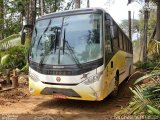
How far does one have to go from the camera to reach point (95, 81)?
26.5 ft

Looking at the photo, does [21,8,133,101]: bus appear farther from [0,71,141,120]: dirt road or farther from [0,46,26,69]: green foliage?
[0,46,26,69]: green foliage

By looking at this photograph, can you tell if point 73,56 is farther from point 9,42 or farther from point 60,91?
point 9,42

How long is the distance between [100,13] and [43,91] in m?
2.76

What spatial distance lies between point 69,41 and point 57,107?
2.04m

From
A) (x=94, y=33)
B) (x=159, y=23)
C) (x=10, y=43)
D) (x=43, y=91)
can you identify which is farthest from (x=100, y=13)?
(x=159, y=23)

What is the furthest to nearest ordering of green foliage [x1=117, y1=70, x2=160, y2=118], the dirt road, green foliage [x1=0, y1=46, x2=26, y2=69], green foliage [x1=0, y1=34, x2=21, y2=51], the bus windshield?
green foliage [x1=0, y1=46, x2=26, y2=69]
green foliage [x1=0, y1=34, x2=21, y2=51]
the bus windshield
the dirt road
green foliage [x1=117, y1=70, x2=160, y2=118]

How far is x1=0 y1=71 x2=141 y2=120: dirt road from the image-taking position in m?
8.00

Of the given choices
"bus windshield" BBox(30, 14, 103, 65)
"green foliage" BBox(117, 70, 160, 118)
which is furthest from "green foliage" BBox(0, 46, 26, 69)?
"green foliage" BBox(117, 70, 160, 118)

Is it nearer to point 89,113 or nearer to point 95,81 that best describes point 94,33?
point 95,81

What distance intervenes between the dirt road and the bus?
0.48m

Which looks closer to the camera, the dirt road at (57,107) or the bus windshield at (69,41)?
the dirt road at (57,107)

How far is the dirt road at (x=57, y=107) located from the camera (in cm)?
800

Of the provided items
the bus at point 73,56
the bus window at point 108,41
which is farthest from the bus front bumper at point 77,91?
the bus window at point 108,41

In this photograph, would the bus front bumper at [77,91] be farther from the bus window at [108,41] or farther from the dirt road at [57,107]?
the bus window at [108,41]
